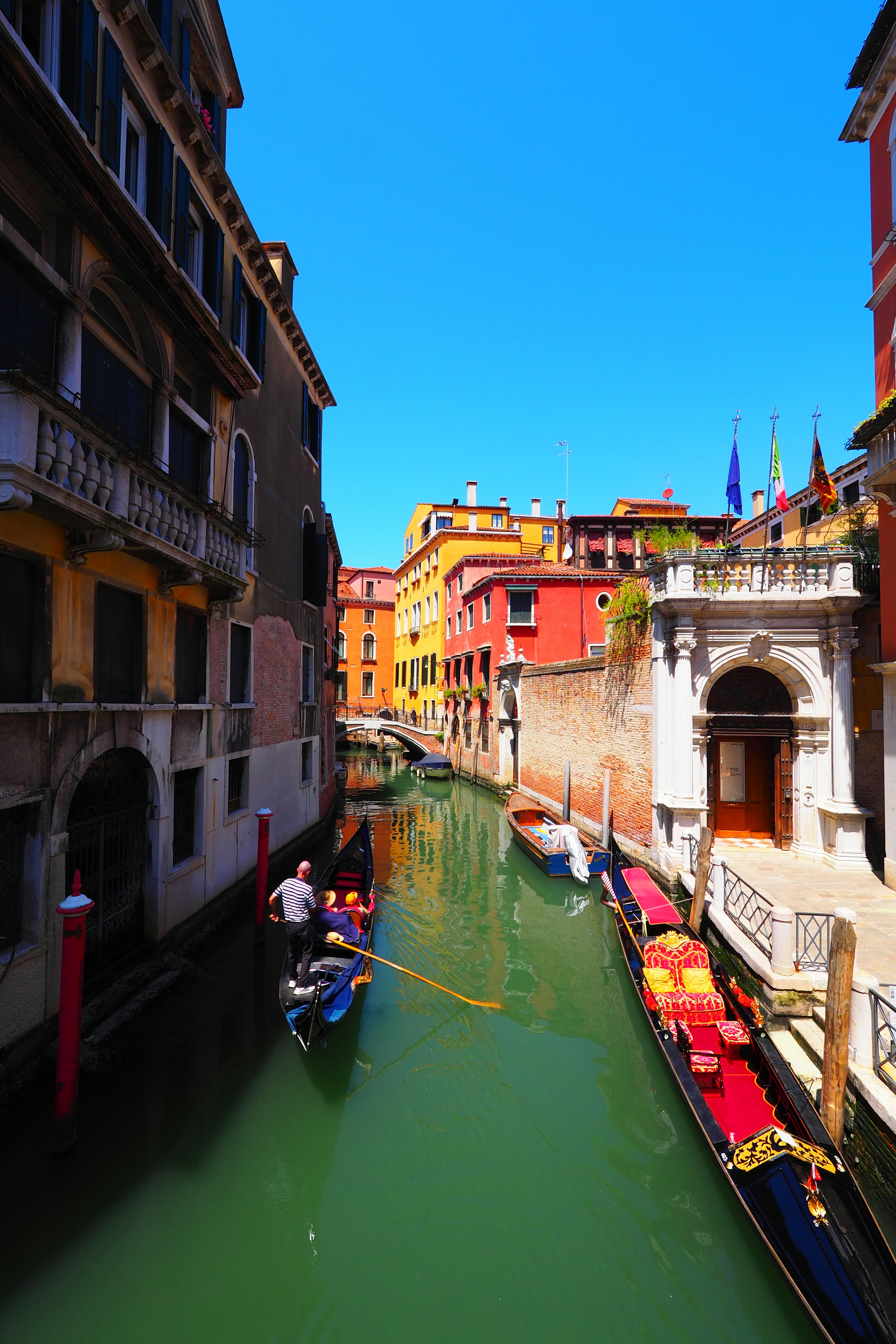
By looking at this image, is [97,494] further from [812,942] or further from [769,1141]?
[812,942]

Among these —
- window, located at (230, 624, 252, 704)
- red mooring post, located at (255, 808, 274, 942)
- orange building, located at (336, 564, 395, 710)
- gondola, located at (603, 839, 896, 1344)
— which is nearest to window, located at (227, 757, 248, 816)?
red mooring post, located at (255, 808, 274, 942)

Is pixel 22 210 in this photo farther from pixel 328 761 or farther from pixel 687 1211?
pixel 328 761

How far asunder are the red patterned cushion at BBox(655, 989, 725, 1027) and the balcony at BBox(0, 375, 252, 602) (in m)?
6.13

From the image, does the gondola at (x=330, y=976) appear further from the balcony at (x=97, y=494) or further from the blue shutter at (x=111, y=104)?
the blue shutter at (x=111, y=104)

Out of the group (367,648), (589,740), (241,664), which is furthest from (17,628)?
(367,648)

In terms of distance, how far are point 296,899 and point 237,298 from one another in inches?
310

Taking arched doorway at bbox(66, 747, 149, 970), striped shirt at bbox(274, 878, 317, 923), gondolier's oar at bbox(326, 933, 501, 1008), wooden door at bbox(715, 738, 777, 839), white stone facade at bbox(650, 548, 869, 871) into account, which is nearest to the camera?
arched doorway at bbox(66, 747, 149, 970)

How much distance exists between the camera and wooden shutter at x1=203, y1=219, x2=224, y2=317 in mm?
7859

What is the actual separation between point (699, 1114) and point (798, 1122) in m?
0.62

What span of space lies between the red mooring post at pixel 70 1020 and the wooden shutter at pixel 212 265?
6853 mm

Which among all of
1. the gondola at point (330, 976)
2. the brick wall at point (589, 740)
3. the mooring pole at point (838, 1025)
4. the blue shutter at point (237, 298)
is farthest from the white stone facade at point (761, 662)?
the blue shutter at point (237, 298)

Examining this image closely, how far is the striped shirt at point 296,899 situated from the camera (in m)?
6.33

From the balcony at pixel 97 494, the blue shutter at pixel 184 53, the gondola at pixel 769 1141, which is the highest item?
the blue shutter at pixel 184 53

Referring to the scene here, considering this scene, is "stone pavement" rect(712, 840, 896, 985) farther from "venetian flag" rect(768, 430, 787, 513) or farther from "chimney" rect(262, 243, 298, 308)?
"chimney" rect(262, 243, 298, 308)
